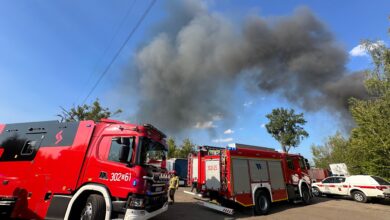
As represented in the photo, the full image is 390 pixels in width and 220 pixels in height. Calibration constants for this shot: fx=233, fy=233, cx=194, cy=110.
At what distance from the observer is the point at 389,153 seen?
18062 millimetres

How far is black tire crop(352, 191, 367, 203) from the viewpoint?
15406mm

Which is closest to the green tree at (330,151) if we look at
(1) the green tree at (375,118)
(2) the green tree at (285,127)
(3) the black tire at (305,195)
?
(2) the green tree at (285,127)

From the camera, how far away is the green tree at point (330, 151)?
43603mm

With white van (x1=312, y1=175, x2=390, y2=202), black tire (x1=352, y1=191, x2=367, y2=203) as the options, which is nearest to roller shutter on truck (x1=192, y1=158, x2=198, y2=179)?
white van (x1=312, y1=175, x2=390, y2=202)

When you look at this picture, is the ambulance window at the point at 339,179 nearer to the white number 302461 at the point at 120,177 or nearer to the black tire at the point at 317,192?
the black tire at the point at 317,192

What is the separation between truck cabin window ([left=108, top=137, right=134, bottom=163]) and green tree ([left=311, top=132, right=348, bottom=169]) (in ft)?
146

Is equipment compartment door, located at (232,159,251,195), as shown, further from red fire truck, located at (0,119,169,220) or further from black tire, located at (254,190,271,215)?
red fire truck, located at (0,119,169,220)

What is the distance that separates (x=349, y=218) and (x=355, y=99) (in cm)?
1492

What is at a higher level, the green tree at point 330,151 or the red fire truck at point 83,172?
the green tree at point 330,151

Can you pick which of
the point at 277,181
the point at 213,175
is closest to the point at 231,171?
the point at 213,175

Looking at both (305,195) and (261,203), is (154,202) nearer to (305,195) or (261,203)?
(261,203)

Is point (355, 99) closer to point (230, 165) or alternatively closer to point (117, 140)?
point (230, 165)

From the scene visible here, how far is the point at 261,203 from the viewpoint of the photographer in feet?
36.5

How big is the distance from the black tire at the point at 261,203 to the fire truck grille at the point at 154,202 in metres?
5.10
